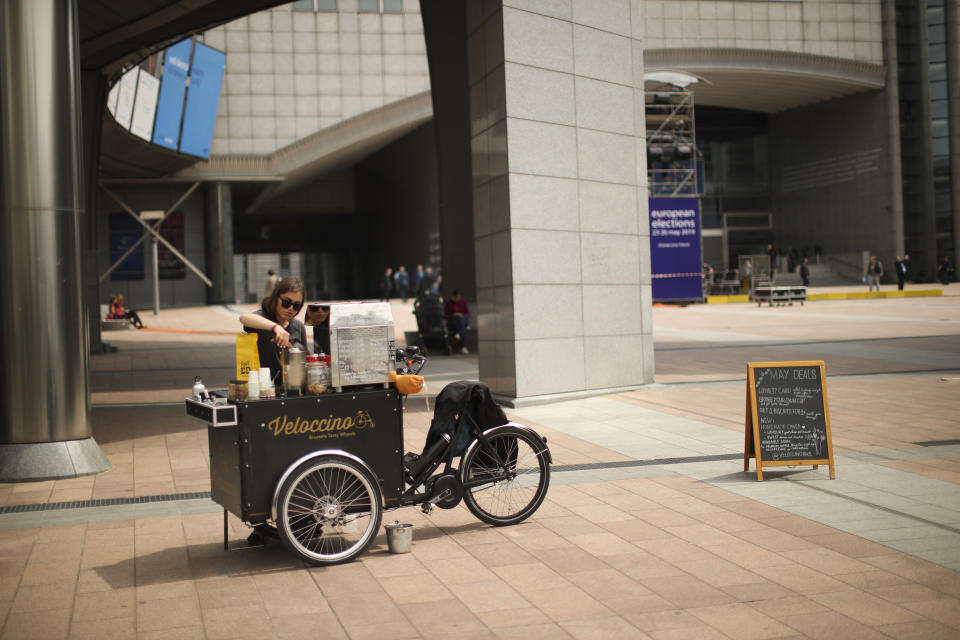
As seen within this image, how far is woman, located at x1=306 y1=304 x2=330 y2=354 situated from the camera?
591cm

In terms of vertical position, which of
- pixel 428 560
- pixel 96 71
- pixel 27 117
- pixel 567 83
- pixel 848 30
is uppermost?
pixel 848 30

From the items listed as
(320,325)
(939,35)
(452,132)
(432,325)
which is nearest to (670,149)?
(432,325)

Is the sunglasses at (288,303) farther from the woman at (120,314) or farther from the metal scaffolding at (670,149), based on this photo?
the metal scaffolding at (670,149)

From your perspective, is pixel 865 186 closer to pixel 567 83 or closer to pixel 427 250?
pixel 427 250

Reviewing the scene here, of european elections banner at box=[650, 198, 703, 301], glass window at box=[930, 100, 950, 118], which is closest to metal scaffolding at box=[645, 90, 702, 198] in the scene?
european elections banner at box=[650, 198, 703, 301]

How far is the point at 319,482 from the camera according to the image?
5707 mm

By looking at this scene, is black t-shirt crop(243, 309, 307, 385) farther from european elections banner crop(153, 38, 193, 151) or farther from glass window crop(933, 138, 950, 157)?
glass window crop(933, 138, 950, 157)

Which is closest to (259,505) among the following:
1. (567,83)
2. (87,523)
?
(87,523)

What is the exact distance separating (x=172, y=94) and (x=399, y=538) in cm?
3570

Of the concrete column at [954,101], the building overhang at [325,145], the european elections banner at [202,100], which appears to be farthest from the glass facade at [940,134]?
the european elections banner at [202,100]

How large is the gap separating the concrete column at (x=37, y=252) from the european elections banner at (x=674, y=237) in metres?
27.5

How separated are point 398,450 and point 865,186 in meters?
54.0

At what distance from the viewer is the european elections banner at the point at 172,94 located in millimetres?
37281

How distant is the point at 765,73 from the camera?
164 ft
